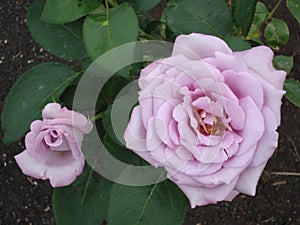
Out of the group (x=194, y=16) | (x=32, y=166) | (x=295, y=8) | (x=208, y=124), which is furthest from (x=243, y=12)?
(x=32, y=166)

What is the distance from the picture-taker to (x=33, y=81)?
3.22 ft

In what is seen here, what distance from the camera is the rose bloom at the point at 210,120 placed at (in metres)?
0.64

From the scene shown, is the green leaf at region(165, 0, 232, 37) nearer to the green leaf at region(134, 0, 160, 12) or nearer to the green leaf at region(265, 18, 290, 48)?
the green leaf at region(134, 0, 160, 12)

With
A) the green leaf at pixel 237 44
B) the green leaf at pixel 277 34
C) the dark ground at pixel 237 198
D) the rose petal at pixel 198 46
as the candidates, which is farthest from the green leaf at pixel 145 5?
the dark ground at pixel 237 198

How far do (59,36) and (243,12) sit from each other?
1.09 feet

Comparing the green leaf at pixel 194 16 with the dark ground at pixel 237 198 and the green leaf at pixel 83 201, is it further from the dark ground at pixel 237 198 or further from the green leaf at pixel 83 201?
the dark ground at pixel 237 198

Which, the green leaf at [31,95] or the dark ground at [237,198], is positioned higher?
the green leaf at [31,95]

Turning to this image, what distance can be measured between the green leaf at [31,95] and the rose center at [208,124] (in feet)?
1.16

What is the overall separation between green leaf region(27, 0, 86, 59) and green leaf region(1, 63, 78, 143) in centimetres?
4

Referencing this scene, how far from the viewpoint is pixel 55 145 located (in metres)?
0.75

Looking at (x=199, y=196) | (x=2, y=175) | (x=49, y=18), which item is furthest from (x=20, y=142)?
(x=199, y=196)

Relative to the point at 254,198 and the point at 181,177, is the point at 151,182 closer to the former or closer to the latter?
the point at 181,177

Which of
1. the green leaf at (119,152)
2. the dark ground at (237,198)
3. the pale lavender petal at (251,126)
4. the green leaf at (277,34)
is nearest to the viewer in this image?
the pale lavender petal at (251,126)

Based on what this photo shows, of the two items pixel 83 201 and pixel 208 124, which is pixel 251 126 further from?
pixel 83 201
